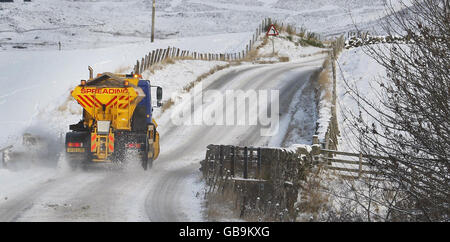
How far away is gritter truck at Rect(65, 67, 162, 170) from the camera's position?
1655cm

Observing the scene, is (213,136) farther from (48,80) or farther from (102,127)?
(48,80)

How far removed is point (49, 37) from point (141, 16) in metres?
19.0

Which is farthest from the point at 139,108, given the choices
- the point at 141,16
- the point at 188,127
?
the point at 141,16

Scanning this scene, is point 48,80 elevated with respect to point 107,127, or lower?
lower

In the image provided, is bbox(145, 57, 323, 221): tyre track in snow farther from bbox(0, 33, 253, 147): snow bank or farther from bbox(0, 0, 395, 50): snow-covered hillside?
bbox(0, 0, 395, 50): snow-covered hillside

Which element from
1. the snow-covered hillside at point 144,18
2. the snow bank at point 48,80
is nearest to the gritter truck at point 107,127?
the snow bank at point 48,80

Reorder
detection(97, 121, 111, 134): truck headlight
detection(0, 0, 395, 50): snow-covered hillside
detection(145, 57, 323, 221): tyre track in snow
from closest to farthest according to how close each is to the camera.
A: detection(145, 57, 323, 221): tyre track in snow < detection(97, 121, 111, 134): truck headlight < detection(0, 0, 395, 50): snow-covered hillside

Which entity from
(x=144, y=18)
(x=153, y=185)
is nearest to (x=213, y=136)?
(x=153, y=185)

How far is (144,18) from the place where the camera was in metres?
74.6

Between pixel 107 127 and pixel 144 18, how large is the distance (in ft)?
197

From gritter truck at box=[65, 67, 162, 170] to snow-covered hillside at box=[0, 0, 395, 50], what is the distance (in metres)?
38.4

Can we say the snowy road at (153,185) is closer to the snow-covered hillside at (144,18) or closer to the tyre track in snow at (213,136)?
the tyre track in snow at (213,136)

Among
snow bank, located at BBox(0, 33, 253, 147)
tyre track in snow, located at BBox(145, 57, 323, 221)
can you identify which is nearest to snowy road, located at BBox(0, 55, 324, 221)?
tyre track in snow, located at BBox(145, 57, 323, 221)

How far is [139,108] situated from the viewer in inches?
713
